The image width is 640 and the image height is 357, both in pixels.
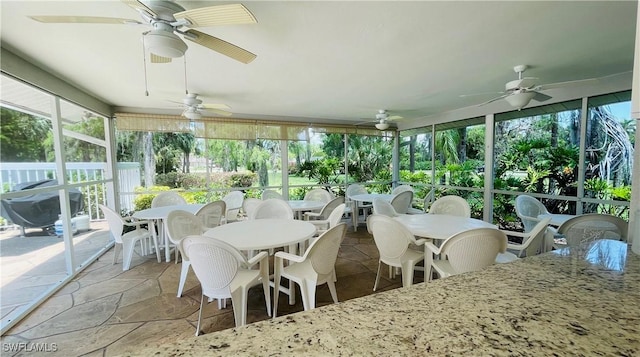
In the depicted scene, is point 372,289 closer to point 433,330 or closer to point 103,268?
point 433,330

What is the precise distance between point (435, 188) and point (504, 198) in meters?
1.39

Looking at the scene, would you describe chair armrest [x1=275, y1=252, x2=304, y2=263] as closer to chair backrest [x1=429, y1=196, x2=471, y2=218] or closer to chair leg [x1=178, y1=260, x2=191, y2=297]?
chair leg [x1=178, y1=260, x2=191, y2=297]

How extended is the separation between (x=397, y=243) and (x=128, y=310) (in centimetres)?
256

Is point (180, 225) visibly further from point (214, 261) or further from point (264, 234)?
point (214, 261)

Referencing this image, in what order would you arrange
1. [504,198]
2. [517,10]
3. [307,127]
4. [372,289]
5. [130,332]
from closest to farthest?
[517,10] → [130,332] → [372,289] → [504,198] → [307,127]

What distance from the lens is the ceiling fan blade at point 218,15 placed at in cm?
127

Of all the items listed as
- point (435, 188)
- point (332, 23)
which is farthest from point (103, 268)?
point (435, 188)

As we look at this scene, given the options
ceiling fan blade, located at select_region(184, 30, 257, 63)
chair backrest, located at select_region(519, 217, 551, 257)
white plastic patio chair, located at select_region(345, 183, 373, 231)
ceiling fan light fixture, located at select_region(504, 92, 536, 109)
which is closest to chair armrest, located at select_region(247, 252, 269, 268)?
ceiling fan blade, located at select_region(184, 30, 257, 63)

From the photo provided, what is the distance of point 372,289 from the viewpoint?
8.83ft

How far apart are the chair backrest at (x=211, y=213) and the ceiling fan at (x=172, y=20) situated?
2050mm

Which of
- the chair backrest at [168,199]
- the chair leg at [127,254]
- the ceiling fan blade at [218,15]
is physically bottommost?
the chair leg at [127,254]

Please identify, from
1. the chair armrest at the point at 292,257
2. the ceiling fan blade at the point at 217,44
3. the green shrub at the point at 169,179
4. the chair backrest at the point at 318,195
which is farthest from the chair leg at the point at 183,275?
the green shrub at the point at 169,179

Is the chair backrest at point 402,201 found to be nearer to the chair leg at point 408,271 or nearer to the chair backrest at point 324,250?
the chair leg at point 408,271

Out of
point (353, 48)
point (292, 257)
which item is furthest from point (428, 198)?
point (292, 257)
